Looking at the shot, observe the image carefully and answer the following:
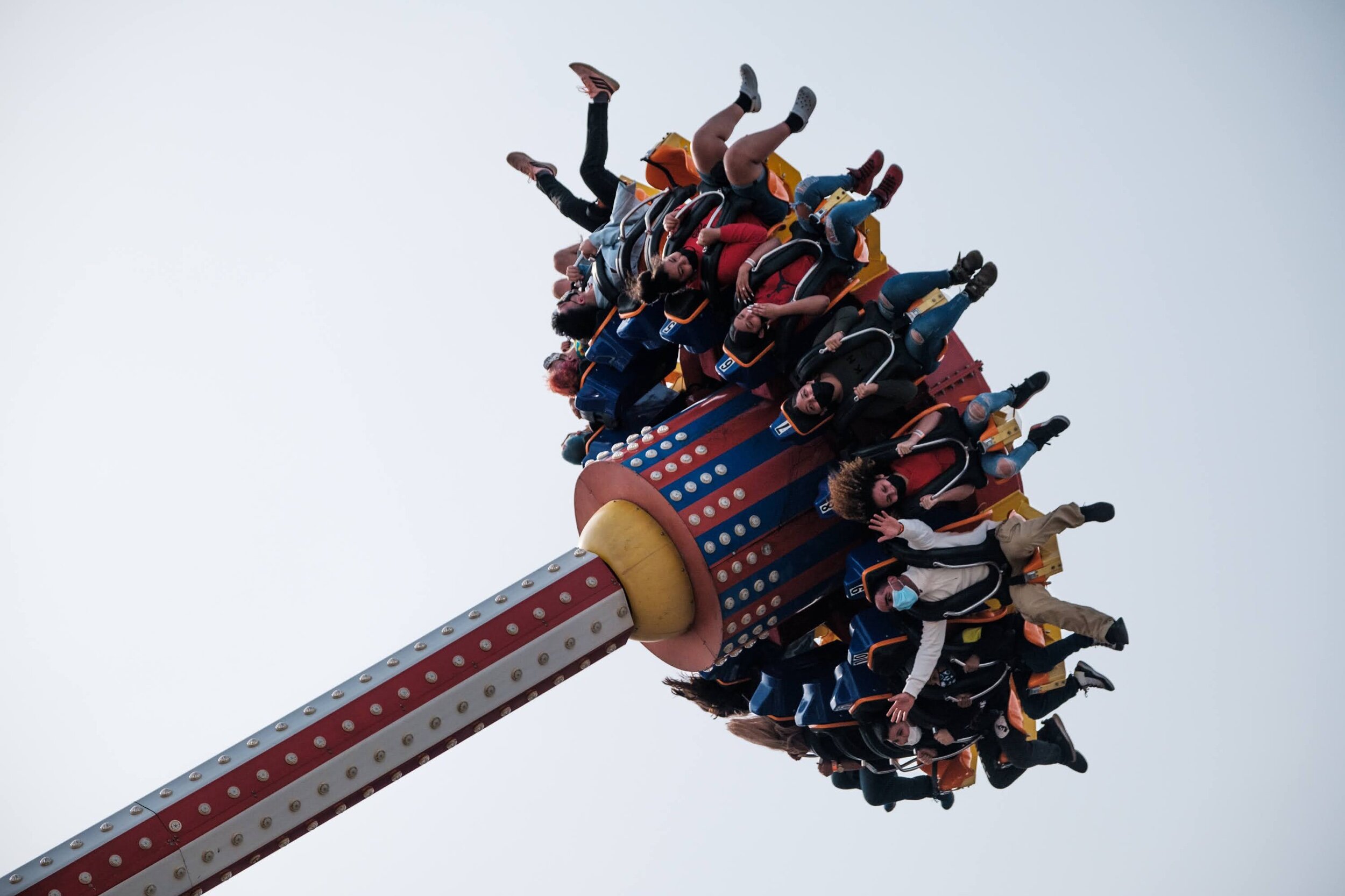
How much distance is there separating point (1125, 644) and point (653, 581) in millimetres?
3683

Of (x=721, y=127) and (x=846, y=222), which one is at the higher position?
(x=721, y=127)

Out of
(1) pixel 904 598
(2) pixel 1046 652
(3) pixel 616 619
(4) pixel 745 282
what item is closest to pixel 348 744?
(3) pixel 616 619

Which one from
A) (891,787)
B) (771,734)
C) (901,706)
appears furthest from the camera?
(771,734)

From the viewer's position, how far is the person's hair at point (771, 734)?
13.4 meters

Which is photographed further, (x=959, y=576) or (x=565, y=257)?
(x=565, y=257)

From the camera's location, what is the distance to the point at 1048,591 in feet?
36.4

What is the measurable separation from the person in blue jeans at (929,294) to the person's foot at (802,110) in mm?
1430

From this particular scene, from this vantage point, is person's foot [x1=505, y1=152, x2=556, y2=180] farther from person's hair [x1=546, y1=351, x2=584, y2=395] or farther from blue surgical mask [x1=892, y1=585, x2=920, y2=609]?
blue surgical mask [x1=892, y1=585, x2=920, y2=609]

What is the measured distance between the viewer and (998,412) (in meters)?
11.2

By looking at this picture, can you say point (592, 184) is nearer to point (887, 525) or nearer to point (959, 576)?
point (887, 525)

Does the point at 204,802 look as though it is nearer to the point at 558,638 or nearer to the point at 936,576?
the point at 558,638

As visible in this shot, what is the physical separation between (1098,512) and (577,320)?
16.7 ft

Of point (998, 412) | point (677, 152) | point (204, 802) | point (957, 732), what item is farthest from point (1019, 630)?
point (204, 802)

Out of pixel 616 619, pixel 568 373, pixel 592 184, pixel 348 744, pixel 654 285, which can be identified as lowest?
pixel 348 744
